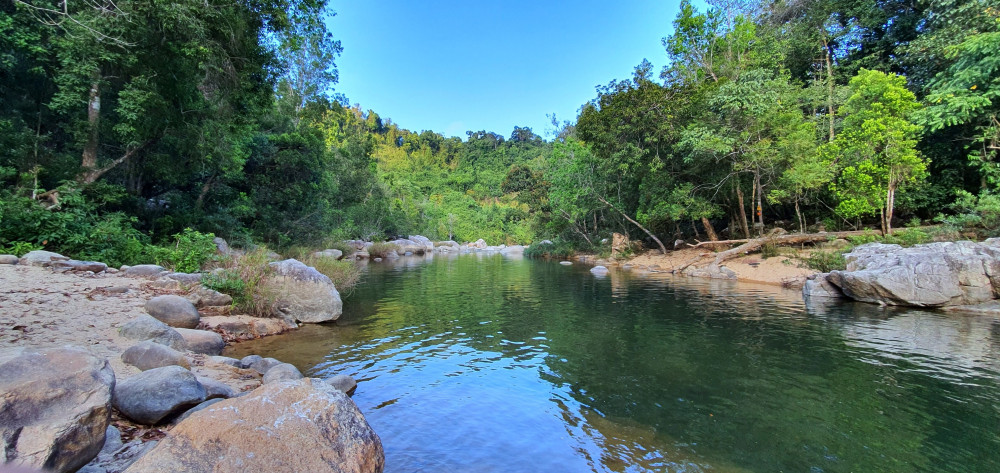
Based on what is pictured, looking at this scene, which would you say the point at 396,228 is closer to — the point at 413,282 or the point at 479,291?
the point at 413,282

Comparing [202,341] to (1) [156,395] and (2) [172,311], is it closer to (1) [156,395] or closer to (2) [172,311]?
(2) [172,311]

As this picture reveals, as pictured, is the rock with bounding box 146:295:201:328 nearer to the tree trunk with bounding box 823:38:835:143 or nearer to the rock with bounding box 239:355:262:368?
the rock with bounding box 239:355:262:368

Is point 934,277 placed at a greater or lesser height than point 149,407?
greater

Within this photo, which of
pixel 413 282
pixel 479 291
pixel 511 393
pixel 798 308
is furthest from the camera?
pixel 413 282

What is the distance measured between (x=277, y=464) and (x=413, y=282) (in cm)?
1620

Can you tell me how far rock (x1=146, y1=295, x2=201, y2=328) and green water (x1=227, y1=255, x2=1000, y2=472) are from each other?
3.57ft

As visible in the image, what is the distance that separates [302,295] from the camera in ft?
34.2

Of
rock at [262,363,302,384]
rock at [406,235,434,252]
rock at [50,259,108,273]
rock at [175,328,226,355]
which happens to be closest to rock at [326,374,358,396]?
rock at [262,363,302,384]

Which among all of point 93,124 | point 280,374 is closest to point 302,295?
point 280,374

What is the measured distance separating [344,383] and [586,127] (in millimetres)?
21858

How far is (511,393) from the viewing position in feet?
20.5

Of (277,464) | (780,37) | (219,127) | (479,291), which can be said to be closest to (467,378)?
(277,464)

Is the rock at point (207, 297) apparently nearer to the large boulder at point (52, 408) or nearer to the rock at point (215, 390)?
the rock at point (215, 390)

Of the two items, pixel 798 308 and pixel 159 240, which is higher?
pixel 159 240
